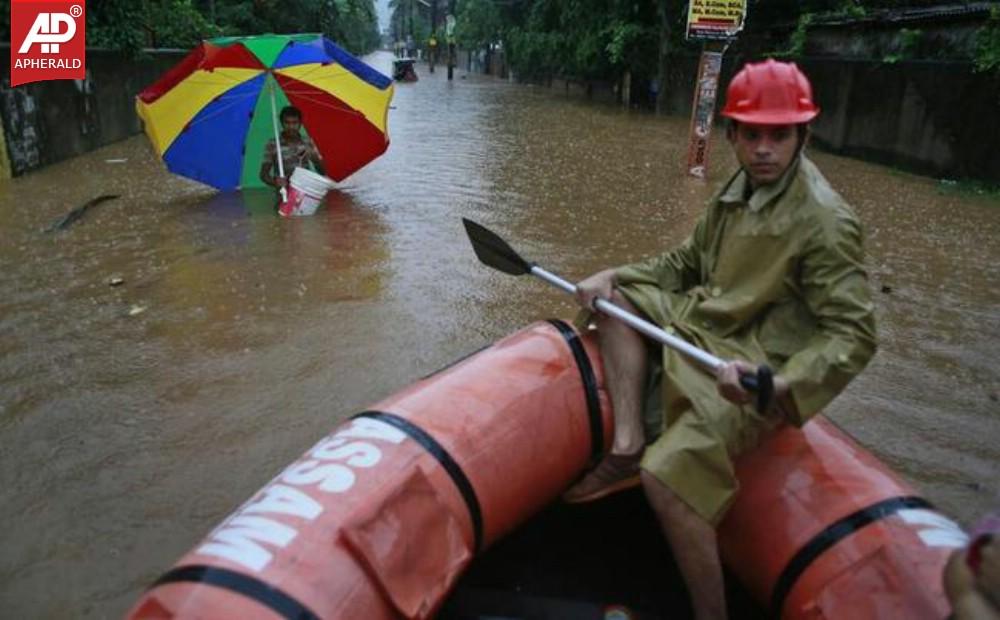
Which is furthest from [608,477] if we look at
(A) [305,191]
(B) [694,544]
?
(A) [305,191]

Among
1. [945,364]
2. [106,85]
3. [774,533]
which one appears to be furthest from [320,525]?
[106,85]

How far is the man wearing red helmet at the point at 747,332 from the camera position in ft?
7.36

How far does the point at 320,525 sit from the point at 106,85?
12645 millimetres

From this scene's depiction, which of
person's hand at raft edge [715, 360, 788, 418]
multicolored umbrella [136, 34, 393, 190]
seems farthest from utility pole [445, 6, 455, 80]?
person's hand at raft edge [715, 360, 788, 418]

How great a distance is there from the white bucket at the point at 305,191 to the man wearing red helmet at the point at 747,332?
5383mm

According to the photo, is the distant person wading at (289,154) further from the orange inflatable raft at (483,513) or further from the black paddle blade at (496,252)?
the orange inflatable raft at (483,513)

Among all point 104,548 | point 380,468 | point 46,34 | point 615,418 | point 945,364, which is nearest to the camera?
point 380,468

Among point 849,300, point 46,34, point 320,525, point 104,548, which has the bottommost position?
point 104,548

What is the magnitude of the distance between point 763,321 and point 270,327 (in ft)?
10.9

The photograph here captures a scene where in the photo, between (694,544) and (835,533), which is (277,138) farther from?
(835,533)

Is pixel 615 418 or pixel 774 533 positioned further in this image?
pixel 615 418

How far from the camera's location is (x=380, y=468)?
221 centimetres

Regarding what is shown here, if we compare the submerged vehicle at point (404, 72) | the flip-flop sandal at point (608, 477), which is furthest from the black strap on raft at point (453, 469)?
the submerged vehicle at point (404, 72)

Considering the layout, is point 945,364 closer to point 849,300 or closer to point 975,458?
point 975,458
